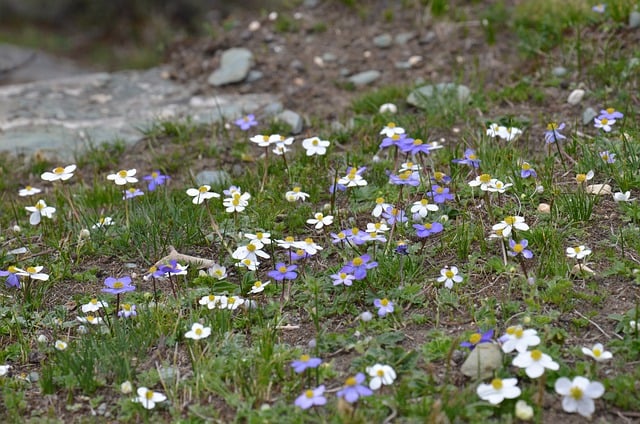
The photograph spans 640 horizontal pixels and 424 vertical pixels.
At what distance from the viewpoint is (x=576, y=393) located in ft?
8.90

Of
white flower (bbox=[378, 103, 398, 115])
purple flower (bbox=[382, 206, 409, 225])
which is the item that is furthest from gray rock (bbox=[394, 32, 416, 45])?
purple flower (bbox=[382, 206, 409, 225])

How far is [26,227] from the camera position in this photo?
4.59 m

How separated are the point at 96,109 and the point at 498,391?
4731mm

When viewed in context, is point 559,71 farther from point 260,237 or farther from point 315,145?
point 260,237

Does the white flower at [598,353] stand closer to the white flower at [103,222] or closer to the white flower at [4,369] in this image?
the white flower at [4,369]

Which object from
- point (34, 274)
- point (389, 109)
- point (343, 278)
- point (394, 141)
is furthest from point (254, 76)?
point (343, 278)

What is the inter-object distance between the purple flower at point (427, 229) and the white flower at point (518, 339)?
780 millimetres

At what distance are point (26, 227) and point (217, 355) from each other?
1872mm

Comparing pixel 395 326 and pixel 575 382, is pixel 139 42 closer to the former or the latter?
pixel 395 326

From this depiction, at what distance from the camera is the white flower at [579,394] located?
2.71 m

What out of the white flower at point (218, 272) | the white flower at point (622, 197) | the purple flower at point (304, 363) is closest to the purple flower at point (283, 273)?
the white flower at point (218, 272)

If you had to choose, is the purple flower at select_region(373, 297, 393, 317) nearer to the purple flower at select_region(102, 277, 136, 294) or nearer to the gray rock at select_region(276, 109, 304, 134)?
the purple flower at select_region(102, 277, 136, 294)

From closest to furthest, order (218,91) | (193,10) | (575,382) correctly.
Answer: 1. (575,382)
2. (218,91)
3. (193,10)

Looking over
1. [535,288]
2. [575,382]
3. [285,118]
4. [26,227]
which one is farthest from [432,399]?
[285,118]
